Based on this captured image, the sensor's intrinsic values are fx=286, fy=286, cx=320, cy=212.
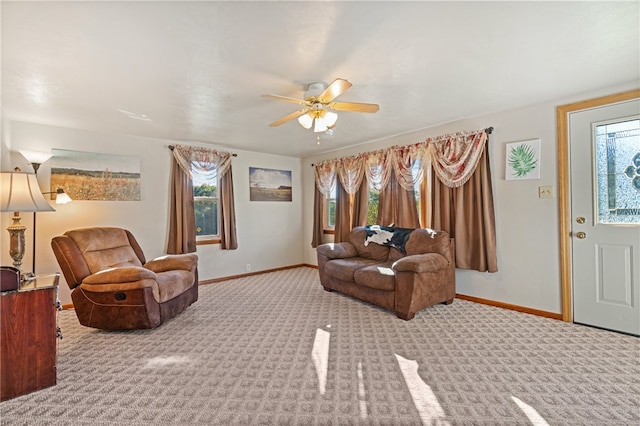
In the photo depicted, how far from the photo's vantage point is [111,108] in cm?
309

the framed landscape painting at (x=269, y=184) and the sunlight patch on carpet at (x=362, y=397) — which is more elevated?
the framed landscape painting at (x=269, y=184)

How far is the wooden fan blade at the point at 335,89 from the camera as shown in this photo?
2035 mm

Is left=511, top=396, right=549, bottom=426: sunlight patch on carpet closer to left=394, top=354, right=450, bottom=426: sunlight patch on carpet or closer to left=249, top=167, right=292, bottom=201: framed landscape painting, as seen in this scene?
left=394, top=354, right=450, bottom=426: sunlight patch on carpet

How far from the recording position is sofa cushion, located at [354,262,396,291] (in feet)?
10.3

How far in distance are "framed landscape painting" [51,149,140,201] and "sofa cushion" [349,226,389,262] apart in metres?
3.29

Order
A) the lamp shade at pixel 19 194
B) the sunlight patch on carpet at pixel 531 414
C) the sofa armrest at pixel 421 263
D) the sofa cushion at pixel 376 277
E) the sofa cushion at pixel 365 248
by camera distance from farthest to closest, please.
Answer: the sofa cushion at pixel 365 248 → the sofa cushion at pixel 376 277 → the sofa armrest at pixel 421 263 → the lamp shade at pixel 19 194 → the sunlight patch on carpet at pixel 531 414

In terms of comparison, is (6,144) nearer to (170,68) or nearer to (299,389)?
(170,68)

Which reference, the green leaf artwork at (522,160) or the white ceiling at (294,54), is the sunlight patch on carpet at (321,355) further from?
the green leaf artwork at (522,160)

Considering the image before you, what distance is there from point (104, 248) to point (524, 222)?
480cm

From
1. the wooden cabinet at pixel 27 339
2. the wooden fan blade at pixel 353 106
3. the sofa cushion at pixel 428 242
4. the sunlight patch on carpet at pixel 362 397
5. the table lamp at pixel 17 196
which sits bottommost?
the sunlight patch on carpet at pixel 362 397

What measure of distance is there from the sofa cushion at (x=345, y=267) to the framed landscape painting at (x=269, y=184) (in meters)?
2.17

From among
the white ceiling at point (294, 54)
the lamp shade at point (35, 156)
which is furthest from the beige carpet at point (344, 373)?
the white ceiling at point (294, 54)

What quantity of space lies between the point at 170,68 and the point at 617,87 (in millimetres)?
4000

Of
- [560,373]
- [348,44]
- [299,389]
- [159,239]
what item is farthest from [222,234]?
[560,373]
